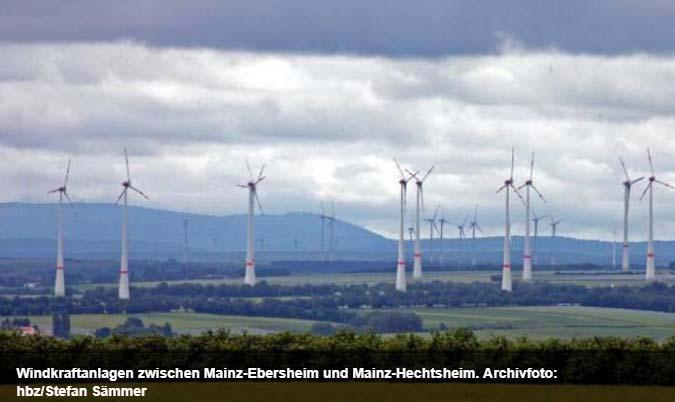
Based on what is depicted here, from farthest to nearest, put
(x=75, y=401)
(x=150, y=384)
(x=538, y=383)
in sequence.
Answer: (x=538, y=383) < (x=150, y=384) < (x=75, y=401)

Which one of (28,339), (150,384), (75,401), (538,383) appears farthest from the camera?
(28,339)

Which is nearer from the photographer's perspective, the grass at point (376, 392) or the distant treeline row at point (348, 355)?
Answer: the grass at point (376, 392)

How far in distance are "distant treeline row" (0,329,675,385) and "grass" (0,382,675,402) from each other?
13.4 ft

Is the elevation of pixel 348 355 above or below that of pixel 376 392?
above

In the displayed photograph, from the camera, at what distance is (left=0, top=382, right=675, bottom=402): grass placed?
274ft

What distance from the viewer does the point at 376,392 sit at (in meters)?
86.2

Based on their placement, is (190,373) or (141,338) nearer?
(190,373)

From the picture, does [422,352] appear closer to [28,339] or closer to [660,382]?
[660,382]

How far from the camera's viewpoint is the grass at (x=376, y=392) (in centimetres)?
8350

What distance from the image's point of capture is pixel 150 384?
8769 centimetres

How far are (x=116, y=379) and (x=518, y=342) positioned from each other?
2546cm

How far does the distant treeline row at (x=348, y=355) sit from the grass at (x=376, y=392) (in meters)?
4.07

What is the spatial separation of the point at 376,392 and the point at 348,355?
35.2ft

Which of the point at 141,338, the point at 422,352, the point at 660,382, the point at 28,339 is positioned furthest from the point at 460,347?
the point at 28,339
